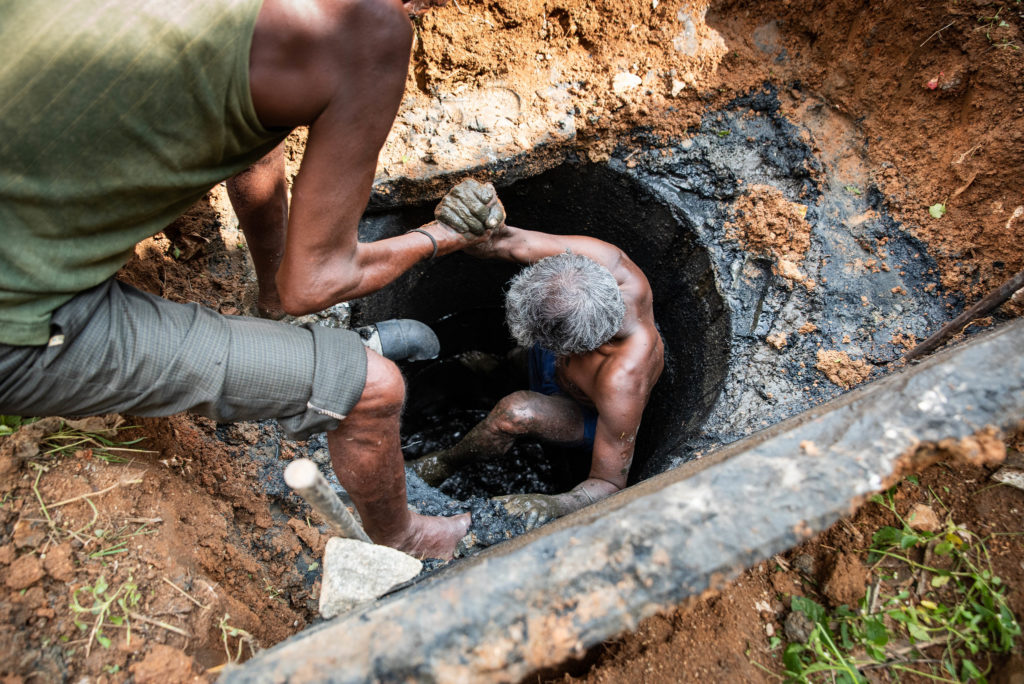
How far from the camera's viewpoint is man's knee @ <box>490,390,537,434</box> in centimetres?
318

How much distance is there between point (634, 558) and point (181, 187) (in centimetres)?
143

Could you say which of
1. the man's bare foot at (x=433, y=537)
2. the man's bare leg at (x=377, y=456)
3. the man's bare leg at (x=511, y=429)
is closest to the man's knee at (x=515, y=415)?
the man's bare leg at (x=511, y=429)

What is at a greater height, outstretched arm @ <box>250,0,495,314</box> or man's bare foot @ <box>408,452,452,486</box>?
outstretched arm @ <box>250,0,495,314</box>

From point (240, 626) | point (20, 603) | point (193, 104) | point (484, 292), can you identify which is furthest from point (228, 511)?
point (484, 292)

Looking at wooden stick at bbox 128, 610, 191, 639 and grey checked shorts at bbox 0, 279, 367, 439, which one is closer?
grey checked shorts at bbox 0, 279, 367, 439

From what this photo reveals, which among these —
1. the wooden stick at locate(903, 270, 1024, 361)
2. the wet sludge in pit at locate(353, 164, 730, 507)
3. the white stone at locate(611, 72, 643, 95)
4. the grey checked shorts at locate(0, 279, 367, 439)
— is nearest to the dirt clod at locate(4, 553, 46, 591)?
the grey checked shorts at locate(0, 279, 367, 439)

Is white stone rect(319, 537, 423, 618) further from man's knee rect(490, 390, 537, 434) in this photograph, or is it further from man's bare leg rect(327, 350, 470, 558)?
man's knee rect(490, 390, 537, 434)

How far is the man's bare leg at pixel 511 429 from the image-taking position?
3.20 m

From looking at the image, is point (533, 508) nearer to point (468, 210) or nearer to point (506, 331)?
point (468, 210)

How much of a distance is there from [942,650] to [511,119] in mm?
2780

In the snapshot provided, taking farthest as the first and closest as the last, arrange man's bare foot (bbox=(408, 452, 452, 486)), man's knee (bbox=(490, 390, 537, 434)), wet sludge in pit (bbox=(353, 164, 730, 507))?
man's bare foot (bbox=(408, 452, 452, 486)) → man's knee (bbox=(490, 390, 537, 434)) → wet sludge in pit (bbox=(353, 164, 730, 507))

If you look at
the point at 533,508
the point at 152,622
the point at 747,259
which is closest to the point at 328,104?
the point at 152,622

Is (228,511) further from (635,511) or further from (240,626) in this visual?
(635,511)

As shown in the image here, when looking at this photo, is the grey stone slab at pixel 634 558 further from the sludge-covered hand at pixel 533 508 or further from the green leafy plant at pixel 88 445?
the green leafy plant at pixel 88 445
